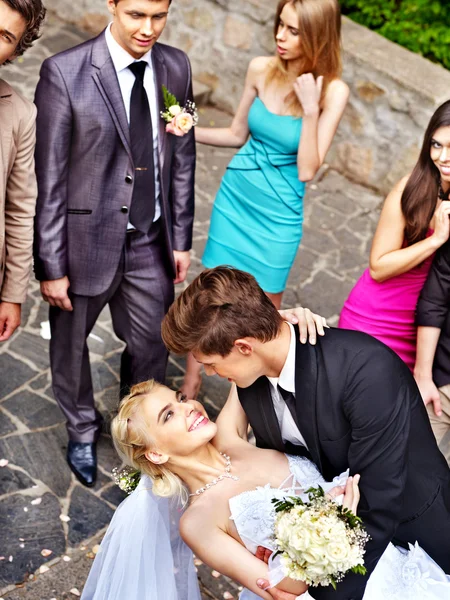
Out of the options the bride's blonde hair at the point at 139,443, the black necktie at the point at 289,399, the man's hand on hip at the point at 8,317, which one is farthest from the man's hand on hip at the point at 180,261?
the black necktie at the point at 289,399

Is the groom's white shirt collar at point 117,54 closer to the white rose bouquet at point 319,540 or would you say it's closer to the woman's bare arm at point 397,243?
the woman's bare arm at point 397,243

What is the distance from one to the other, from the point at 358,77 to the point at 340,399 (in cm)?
533

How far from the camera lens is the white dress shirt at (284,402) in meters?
3.15

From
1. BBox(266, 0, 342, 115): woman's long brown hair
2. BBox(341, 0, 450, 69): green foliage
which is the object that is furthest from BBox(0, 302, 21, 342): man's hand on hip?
BBox(341, 0, 450, 69): green foliage

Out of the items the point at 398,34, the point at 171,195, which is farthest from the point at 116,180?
the point at 398,34

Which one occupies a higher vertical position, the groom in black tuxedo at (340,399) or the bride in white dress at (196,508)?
the groom in black tuxedo at (340,399)

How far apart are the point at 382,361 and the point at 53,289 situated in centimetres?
193

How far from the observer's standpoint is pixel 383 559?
10.8 ft

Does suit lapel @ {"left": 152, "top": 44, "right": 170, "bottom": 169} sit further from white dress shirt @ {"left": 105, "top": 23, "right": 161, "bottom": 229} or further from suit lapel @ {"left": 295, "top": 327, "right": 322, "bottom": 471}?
suit lapel @ {"left": 295, "top": 327, "right": 322, "bottom": 471}

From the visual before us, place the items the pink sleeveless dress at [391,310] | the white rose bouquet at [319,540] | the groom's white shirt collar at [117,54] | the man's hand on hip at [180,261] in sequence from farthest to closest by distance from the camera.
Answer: the man's hand on hip at [180,261], the pink sleeveless dress at [391,310], the groom's white shirt collar at [117,54], the white rose bouquet at [319,540]

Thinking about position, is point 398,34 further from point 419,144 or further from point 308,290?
point 308,290

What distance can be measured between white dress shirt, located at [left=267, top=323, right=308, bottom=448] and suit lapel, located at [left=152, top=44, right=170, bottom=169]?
1.49 meters

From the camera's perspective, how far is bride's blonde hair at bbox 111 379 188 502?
11.1 ft

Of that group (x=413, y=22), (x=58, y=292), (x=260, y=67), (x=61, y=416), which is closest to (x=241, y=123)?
(x=260, y=67)
